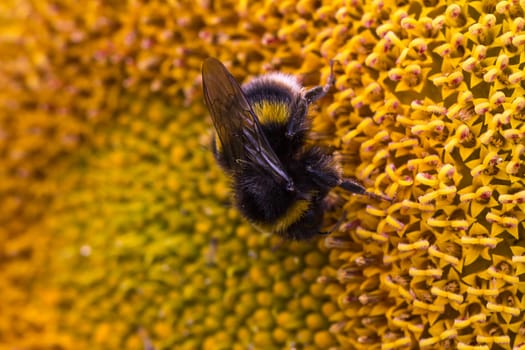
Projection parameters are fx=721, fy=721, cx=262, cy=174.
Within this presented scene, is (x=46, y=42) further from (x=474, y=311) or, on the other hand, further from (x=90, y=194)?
(x=474, y=311)

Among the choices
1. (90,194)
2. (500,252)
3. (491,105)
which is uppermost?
(90,194)

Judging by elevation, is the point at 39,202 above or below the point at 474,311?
above

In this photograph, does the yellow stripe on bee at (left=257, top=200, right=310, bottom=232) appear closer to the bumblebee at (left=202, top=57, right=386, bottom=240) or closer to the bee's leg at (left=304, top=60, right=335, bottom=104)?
the bumblebee at (left=202, top=57, right=386, bottom=240)

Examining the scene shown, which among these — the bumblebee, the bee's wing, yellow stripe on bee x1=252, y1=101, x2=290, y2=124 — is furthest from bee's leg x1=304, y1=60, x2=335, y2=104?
the bee's wing

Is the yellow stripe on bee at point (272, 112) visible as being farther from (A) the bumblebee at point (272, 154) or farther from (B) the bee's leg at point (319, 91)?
(B) the bee's leg at point (319, 91)

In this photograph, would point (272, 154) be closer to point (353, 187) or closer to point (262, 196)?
point (262, 196)

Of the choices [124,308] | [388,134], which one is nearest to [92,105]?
[124,308]

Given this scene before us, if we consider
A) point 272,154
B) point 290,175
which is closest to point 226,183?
point 290,175
